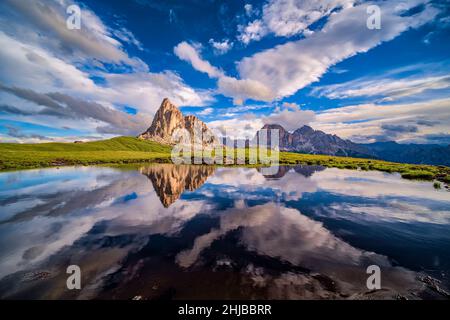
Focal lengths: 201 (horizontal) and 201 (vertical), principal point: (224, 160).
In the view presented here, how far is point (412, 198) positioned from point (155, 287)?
35.5m

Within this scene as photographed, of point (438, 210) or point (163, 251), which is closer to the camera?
point (163, 251)

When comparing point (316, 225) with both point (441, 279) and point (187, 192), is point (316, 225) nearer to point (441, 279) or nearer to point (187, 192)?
point (441, 279)

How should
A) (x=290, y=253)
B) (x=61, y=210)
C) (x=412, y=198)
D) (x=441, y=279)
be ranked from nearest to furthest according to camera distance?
(x=441, y=279) < (x=290, y=253) < (x=61, y=210) < (x=412, y=198)

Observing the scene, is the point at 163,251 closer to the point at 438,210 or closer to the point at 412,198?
the point at 438,210

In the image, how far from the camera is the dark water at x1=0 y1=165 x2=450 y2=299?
29.6 feet

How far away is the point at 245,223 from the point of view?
1795 centimetres

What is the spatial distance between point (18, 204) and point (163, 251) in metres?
23.1

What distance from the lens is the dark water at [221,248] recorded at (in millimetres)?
9023

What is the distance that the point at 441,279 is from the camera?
9.88 m

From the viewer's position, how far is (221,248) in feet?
42.8
